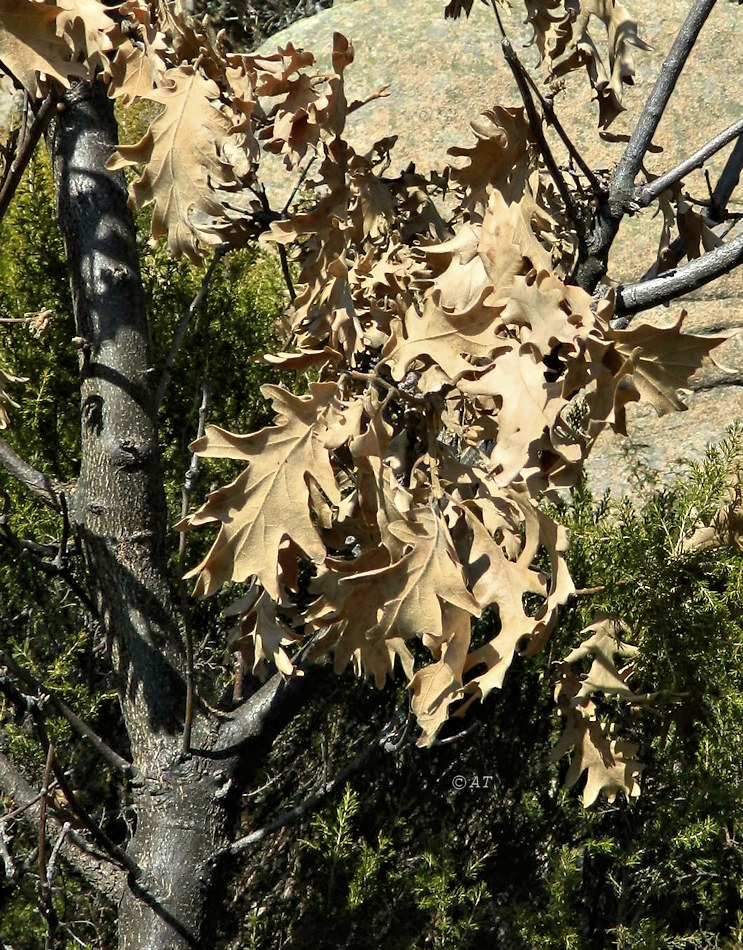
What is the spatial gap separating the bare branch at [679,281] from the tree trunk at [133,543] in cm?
87

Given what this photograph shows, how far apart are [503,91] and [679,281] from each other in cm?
383

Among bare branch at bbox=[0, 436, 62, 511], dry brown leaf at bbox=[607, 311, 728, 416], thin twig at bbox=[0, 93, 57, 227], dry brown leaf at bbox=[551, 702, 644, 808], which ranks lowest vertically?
dry brown leaf at bbox=[551, 702, 644, 808]

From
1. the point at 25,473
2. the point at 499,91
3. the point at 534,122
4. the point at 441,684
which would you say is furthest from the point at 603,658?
the point at 499,91

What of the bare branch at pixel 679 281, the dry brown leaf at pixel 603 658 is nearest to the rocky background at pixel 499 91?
the dry brown leaf at pixel 603 658

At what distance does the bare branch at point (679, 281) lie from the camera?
140 cm

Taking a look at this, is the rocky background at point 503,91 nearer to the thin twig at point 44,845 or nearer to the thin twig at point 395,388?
the thin twig at point 395,388

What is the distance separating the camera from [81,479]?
1.87 meters

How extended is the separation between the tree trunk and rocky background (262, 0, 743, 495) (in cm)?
282

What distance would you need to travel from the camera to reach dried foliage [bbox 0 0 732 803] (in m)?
1.16

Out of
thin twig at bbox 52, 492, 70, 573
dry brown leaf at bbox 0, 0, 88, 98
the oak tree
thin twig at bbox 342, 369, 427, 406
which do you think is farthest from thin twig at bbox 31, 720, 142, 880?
dry brown leaf at bbox 0, 0, 88, 98

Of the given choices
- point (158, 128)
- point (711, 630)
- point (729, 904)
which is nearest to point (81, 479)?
point (158, 128)

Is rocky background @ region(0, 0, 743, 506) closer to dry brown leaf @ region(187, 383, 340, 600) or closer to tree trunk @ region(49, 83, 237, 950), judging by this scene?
tree trunk @ region(49, 83, 237, 950)

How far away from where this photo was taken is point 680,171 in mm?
1525

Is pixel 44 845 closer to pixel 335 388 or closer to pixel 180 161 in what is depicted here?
pixel 335 388
